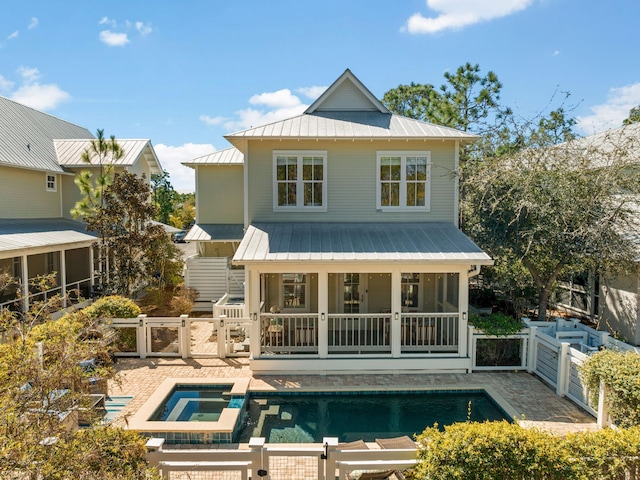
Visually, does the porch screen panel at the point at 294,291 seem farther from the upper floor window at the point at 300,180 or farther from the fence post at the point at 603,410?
the fence post at the point at 603,410

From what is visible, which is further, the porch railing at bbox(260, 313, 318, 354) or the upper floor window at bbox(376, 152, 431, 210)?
the upper floor window at bbox(376, 152, 431, 210)

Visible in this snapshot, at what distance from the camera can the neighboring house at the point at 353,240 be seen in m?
11.3

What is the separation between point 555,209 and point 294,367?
9308 millimetres

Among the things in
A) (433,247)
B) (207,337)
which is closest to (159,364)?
(207,337)

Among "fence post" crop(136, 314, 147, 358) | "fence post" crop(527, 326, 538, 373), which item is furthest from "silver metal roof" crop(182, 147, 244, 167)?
"fence post" crop(527, 326, 538, 373)

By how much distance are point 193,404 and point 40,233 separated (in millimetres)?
12604

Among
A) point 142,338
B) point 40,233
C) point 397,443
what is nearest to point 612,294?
point 397,443

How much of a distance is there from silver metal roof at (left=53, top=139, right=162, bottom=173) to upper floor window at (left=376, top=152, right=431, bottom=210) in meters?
14.5

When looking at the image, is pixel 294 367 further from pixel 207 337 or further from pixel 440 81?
pixel 440 81

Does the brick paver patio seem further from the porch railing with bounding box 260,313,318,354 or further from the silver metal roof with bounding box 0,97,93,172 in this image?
the silver metal roof with bounding box 0,97,93,172

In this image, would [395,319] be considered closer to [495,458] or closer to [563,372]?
[563,372]

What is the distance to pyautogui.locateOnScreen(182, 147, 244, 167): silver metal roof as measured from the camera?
20531 mm

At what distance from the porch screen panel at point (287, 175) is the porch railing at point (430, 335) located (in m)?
5.52

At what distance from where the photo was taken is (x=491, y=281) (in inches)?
653
